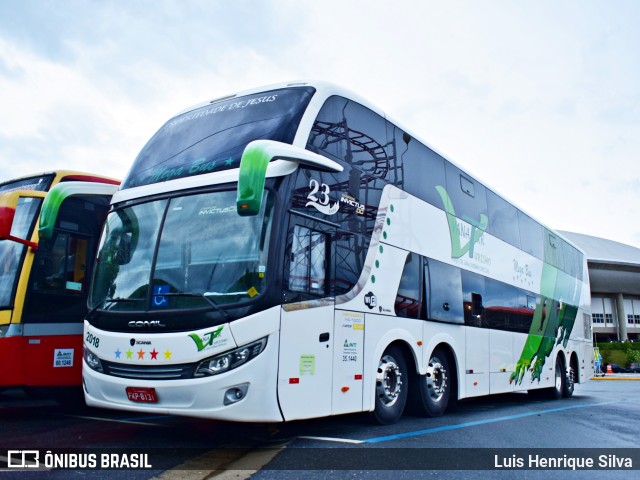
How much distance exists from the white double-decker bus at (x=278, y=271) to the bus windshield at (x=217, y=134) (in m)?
0.02

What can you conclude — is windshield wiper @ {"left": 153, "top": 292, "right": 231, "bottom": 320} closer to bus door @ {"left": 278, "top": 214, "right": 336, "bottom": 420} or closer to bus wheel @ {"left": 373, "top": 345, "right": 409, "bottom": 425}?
bus door @ {"left": 278, "top": 214, "right": 336, "bottom": 420}

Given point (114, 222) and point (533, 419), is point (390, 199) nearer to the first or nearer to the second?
point (114, 222)

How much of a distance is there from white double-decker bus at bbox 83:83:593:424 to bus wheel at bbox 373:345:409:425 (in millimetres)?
26

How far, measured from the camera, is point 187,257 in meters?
6.14

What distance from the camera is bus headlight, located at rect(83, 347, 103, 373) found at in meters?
6.44

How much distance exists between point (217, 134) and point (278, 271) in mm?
2084

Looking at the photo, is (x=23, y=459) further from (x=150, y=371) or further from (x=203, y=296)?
(x=203, y=296)

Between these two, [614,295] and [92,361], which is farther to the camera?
[614,295]

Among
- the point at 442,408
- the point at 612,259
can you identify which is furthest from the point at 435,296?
the point at 612,259

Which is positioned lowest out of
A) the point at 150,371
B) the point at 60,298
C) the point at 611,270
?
the point at 150,371

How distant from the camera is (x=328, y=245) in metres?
6.80

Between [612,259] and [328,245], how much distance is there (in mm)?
81486

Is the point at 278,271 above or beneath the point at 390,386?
above

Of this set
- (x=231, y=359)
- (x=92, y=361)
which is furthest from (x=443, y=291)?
(x=92, y=361)
